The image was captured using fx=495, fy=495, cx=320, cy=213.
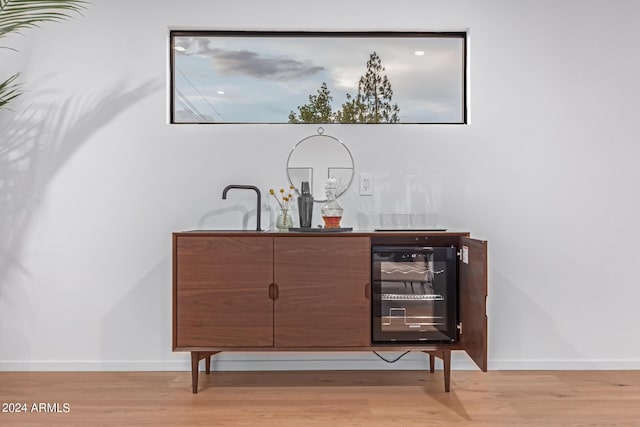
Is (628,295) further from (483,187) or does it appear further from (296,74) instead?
(296,74)

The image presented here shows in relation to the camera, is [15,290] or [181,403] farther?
[15,290]

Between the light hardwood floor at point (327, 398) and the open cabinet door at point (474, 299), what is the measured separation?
0.93ft

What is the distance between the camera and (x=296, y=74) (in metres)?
2.87

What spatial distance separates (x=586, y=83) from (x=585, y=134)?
0.94 feet

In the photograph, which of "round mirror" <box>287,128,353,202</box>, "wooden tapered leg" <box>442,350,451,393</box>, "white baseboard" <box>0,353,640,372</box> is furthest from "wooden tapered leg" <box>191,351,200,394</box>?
"wooden tapered leg" <box>442,350,451,393</box>

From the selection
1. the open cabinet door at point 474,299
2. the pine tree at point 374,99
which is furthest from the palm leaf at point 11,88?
the open cabinet door at point 474,299

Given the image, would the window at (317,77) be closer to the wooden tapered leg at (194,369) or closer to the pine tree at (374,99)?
the pine tree at (374,99)

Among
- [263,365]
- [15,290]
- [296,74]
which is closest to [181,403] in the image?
[263,365]

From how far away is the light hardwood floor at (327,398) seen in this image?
2.09 meters

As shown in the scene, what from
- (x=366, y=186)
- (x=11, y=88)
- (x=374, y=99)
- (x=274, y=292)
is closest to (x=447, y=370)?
(x=274, y=292)

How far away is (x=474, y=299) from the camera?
7.18 ft

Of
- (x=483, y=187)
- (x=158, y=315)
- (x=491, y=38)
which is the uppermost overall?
(x=491, y=38)

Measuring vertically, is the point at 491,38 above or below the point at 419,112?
above

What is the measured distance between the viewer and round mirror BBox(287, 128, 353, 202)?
278cm
